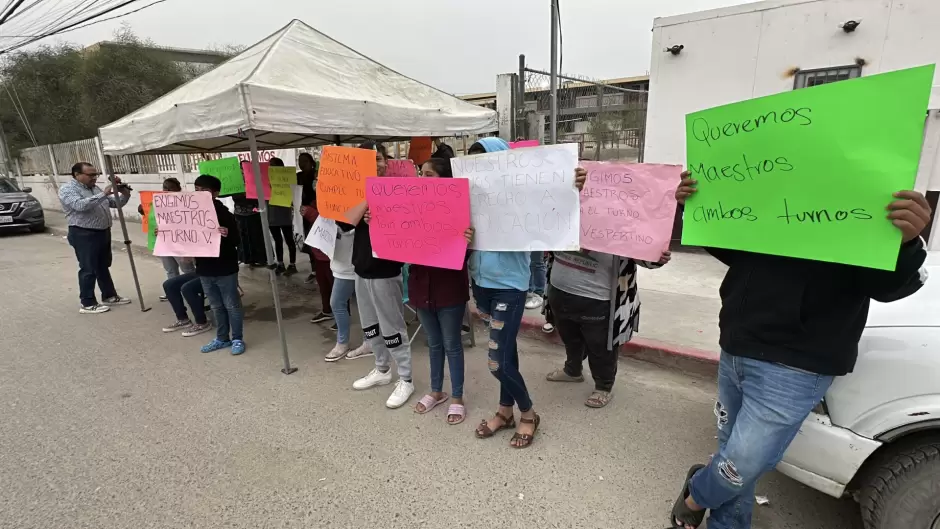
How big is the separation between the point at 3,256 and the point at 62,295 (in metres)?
5.00

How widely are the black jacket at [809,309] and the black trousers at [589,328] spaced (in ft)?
4.46

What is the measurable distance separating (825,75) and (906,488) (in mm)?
6429

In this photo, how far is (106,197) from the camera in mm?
5773

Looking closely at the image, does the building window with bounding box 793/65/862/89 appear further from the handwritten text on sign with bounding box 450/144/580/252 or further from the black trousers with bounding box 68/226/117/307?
the black trousers with bounding box 68/226/117/307

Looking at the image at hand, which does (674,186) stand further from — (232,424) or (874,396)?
(232,424)

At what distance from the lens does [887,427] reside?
69.4 inches

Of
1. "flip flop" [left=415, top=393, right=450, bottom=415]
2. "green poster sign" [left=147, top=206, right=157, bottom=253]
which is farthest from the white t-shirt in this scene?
"green poster sign" [left=147, top=206, right=157, bottom=253]

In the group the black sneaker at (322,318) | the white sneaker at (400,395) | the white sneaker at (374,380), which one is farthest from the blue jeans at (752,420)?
the black sneaker at (322,318)

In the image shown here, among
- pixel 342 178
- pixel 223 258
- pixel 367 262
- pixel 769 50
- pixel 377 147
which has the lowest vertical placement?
pixel 223 258

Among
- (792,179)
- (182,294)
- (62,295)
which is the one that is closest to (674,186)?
(792,179)

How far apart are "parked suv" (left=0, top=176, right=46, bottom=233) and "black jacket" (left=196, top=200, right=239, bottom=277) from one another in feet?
40.7

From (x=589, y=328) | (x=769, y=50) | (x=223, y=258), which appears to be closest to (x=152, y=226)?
(x=223, y=258)

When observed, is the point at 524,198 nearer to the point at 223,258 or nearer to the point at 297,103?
the point at 297,103

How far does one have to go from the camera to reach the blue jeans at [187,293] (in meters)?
4.96
